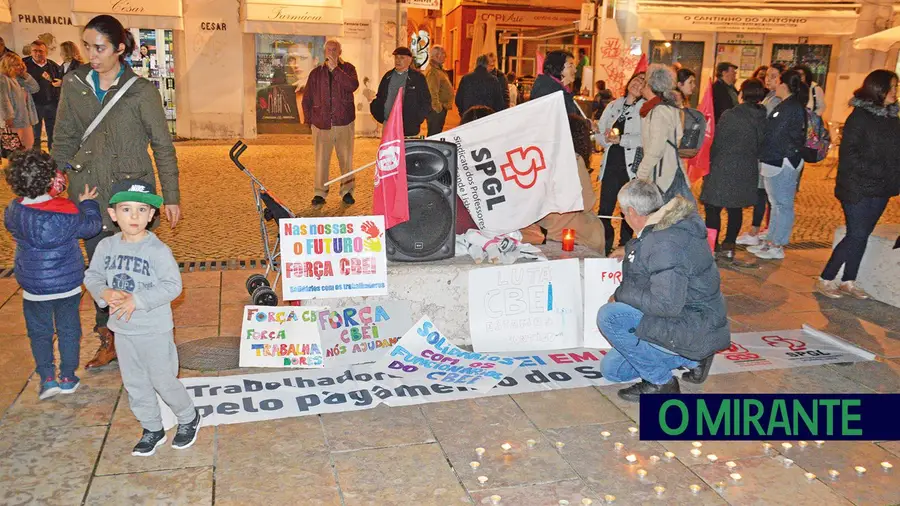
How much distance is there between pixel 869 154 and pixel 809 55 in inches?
593

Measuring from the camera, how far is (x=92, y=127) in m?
4.43

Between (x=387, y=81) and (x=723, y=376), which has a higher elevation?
(x=387, y=81)

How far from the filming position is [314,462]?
3613 mm

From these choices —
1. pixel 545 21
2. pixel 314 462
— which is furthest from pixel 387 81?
Answer: pixel 545 21

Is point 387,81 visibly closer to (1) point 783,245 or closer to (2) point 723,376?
(1) point 783,245

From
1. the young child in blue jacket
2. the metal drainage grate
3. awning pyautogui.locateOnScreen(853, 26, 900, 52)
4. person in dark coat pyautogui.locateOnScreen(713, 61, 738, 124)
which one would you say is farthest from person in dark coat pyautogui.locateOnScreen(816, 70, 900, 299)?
awning pyautogui.locateOnScreen(853, 26, 900, 52)

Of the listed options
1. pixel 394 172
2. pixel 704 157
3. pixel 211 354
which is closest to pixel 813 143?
pixel 704 157

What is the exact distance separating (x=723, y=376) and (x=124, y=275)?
133 inches

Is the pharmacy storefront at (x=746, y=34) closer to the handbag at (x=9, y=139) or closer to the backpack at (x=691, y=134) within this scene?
the backpack at (x=691, y=134)

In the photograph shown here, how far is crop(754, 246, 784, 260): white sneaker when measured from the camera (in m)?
7.66

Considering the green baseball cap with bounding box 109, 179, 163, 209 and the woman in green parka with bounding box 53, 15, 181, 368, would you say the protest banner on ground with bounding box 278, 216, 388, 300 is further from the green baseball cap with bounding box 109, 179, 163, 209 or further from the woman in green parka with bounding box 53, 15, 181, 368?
the green baseball cap with bounding box 109, 179, 163, 209

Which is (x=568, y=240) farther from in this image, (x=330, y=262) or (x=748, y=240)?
(x=748, y=240)

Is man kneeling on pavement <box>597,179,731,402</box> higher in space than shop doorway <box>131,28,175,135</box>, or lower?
lower

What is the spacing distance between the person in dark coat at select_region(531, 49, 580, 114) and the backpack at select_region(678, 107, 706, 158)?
94 centimetres
